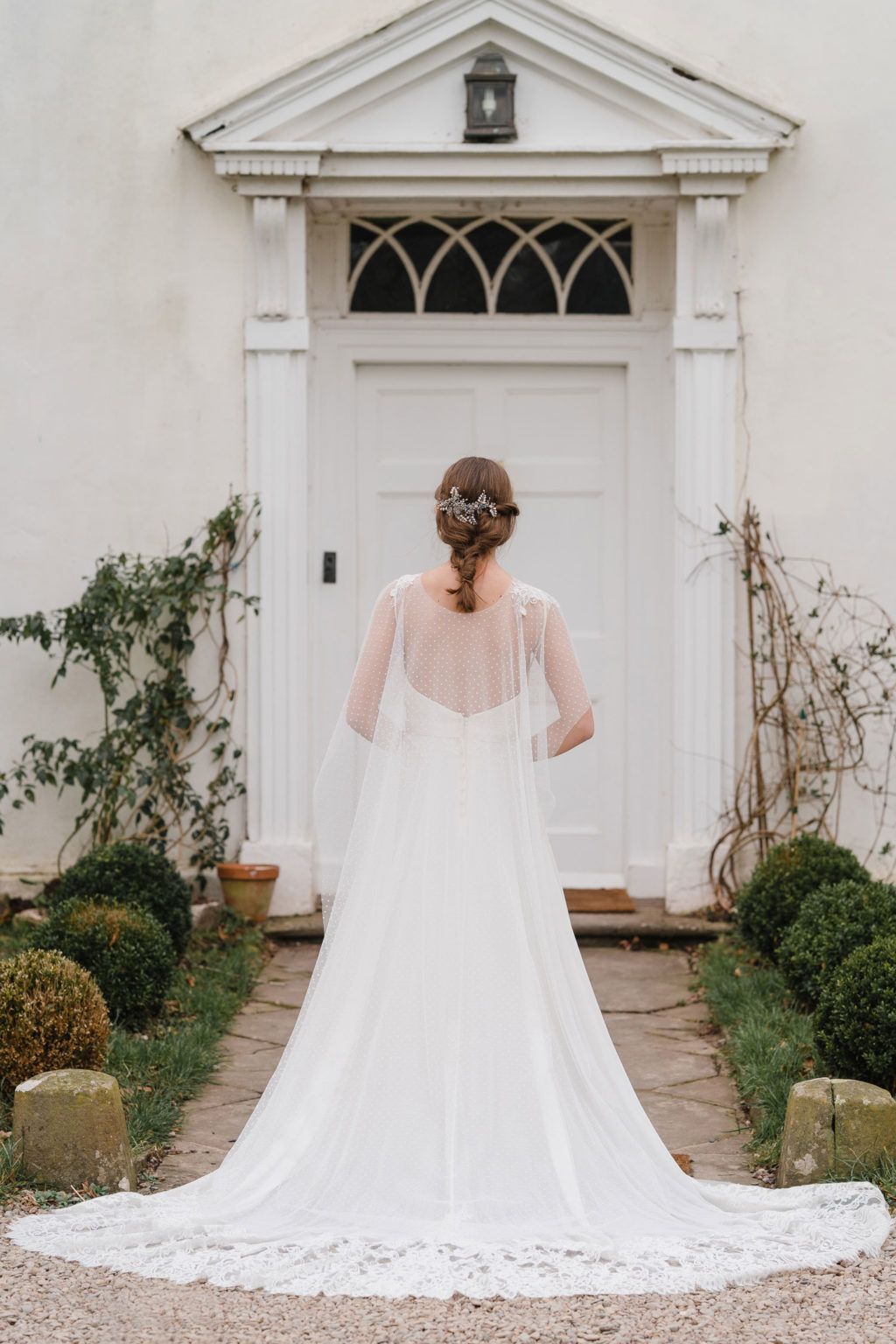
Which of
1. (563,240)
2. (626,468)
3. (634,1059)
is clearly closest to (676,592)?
(626,468)

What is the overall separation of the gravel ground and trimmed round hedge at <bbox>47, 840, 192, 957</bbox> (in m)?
2.31

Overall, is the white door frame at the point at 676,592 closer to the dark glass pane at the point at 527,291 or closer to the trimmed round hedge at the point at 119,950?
the dark glass pane at the point at 527,291

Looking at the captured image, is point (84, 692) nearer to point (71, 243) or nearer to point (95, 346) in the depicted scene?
point (95, 346)

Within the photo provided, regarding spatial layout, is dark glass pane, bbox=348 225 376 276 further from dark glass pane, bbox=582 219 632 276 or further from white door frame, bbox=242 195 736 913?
dark glass pane, bbox=582 219 632 276

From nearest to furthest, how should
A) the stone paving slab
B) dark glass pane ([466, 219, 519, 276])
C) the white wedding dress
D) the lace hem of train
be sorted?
the lace hem of train, the white wedding dress, the stone paving slab, dark glass pane ([466, 219, 519, 276])

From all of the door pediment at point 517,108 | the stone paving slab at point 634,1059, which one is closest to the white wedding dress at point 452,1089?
the stone paving slab at point 634,1059

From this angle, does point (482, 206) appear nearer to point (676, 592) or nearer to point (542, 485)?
point (542, 485)

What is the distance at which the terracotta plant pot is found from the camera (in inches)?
230

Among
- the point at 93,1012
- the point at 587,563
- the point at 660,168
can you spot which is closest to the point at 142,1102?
the point at 93,1012

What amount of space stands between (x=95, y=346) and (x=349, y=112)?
58.0 inches

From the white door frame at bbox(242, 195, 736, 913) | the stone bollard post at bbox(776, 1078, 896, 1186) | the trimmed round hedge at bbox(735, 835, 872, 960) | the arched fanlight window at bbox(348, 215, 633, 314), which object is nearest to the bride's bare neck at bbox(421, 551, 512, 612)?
the stone bollard post at bbox(776, 1078, 896, 1186)

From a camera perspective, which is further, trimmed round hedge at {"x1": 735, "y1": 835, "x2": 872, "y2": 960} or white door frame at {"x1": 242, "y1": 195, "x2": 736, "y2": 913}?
white door frame at {"x1": 242, "y1": 195, "x2": 736, "y2": 913}

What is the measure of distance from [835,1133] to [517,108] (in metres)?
4.42

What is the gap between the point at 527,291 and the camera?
630 cm
